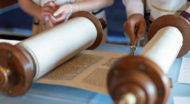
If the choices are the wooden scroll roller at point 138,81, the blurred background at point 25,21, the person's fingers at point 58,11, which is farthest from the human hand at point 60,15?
the blurred background at point 25,21

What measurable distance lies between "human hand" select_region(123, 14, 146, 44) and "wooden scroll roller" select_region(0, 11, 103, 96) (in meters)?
0.11

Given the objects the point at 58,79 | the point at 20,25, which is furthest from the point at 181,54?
the point at 20,25

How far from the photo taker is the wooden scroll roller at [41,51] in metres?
0.65

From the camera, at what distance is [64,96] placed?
A: 0.70m

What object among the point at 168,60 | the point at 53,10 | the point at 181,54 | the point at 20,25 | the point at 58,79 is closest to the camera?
the point at 168,60

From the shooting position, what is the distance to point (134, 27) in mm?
915

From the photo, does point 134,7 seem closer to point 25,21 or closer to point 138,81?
point 138,81

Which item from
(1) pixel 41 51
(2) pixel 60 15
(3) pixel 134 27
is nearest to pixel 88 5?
(2) pixel 60 15

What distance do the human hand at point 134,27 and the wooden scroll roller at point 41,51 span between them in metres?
0.11

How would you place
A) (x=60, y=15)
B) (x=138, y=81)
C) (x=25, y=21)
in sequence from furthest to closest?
(x=25, y=21)
(x=60, y=15)
(x=138, y=81)

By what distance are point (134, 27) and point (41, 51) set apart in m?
0.35

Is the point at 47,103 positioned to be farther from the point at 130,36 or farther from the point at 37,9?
the point at 37,9

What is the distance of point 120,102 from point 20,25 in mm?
2015

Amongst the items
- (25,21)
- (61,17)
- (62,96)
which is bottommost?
(25,21)
